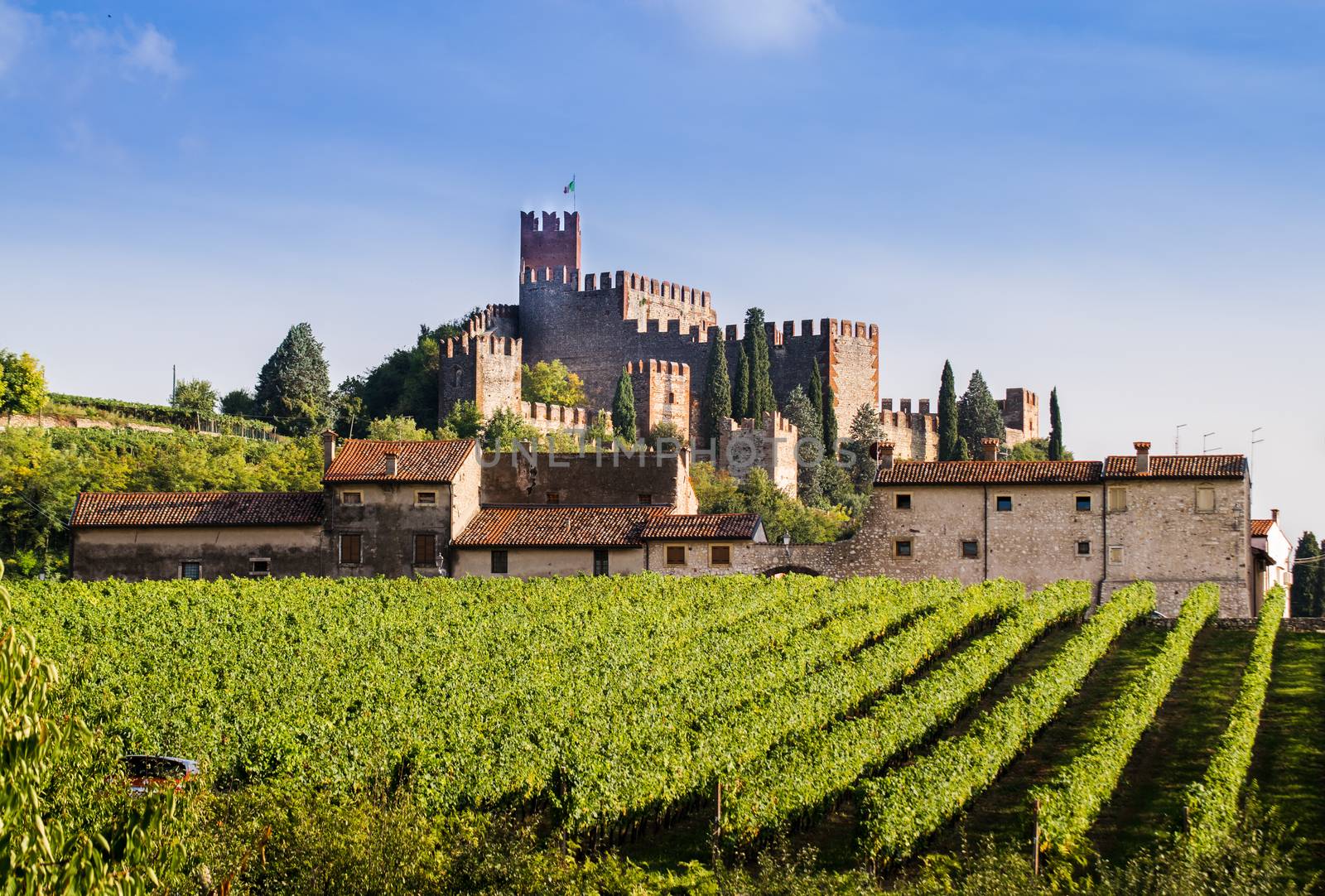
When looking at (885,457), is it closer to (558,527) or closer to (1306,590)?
(558,527)

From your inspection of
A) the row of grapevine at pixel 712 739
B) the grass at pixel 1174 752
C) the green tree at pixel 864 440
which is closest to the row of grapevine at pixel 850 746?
the row of grapevine at pixel 712 739

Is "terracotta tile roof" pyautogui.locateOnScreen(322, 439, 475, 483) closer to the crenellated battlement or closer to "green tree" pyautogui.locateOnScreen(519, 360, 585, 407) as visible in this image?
the crenellated battlement

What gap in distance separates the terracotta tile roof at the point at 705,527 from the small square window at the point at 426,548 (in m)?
5.37

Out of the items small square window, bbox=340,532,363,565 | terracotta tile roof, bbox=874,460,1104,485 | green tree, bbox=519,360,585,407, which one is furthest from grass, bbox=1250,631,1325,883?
green tree, bbox=519,360,585,407

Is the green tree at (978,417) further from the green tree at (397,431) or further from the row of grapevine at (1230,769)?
the row of grapevine at (1230,769)

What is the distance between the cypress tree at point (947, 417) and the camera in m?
70.9

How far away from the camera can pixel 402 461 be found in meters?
43.4

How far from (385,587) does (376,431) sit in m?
26.0

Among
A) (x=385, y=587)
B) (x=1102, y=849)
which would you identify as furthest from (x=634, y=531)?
(x=1102, y=849)

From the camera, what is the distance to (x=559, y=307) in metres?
74.1

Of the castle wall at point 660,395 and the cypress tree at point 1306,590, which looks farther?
the castle wall at point 660,395

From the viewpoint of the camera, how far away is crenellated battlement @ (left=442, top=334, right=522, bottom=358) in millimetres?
68000

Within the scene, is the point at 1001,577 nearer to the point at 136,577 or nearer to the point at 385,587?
the point at 385,587

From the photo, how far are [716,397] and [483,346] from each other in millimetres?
9737
